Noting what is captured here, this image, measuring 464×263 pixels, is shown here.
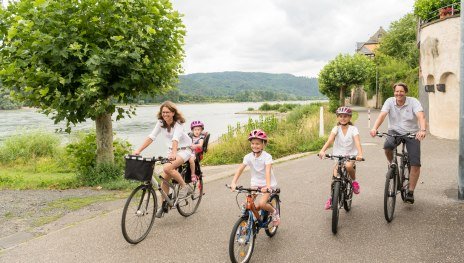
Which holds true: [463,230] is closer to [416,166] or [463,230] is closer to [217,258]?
[416,166]

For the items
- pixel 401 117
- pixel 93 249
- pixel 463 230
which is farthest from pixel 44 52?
pixel 463 230

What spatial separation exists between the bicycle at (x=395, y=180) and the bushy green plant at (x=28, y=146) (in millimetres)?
15580

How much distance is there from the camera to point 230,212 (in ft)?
20.7

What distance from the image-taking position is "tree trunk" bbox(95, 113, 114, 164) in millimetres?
9328

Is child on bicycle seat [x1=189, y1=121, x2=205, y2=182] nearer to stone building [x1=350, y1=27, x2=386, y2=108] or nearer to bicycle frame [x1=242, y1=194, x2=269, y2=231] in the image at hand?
bicycle frame [x1=242, y1=194, x2=269, y2=231]

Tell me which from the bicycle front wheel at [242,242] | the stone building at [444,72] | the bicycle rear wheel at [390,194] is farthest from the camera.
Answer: the stone building at [444,72]

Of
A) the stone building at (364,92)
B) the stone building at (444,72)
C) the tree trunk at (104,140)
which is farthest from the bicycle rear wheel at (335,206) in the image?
the stone building at (364,92)

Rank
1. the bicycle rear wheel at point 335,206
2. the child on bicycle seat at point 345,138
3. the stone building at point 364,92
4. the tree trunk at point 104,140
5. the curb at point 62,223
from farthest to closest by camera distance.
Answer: the stone building at point 364,92 → the tree trunk at point 104,140 → the child on bicycle seat at point 345,138 → the curb at point 62,223 → the bicycle rear wheel at point 335,206

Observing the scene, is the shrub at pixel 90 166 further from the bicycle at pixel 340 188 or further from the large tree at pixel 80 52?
the bicycle at pixel 340 188

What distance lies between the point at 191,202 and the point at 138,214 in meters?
1.38

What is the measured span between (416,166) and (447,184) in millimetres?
2101

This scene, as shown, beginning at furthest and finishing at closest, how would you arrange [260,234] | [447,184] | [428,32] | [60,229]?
[428,32] → [447,184] → [60,229] → [260,234]

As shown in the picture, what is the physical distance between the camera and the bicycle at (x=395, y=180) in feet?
17.9

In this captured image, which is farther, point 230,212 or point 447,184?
point 447,184
